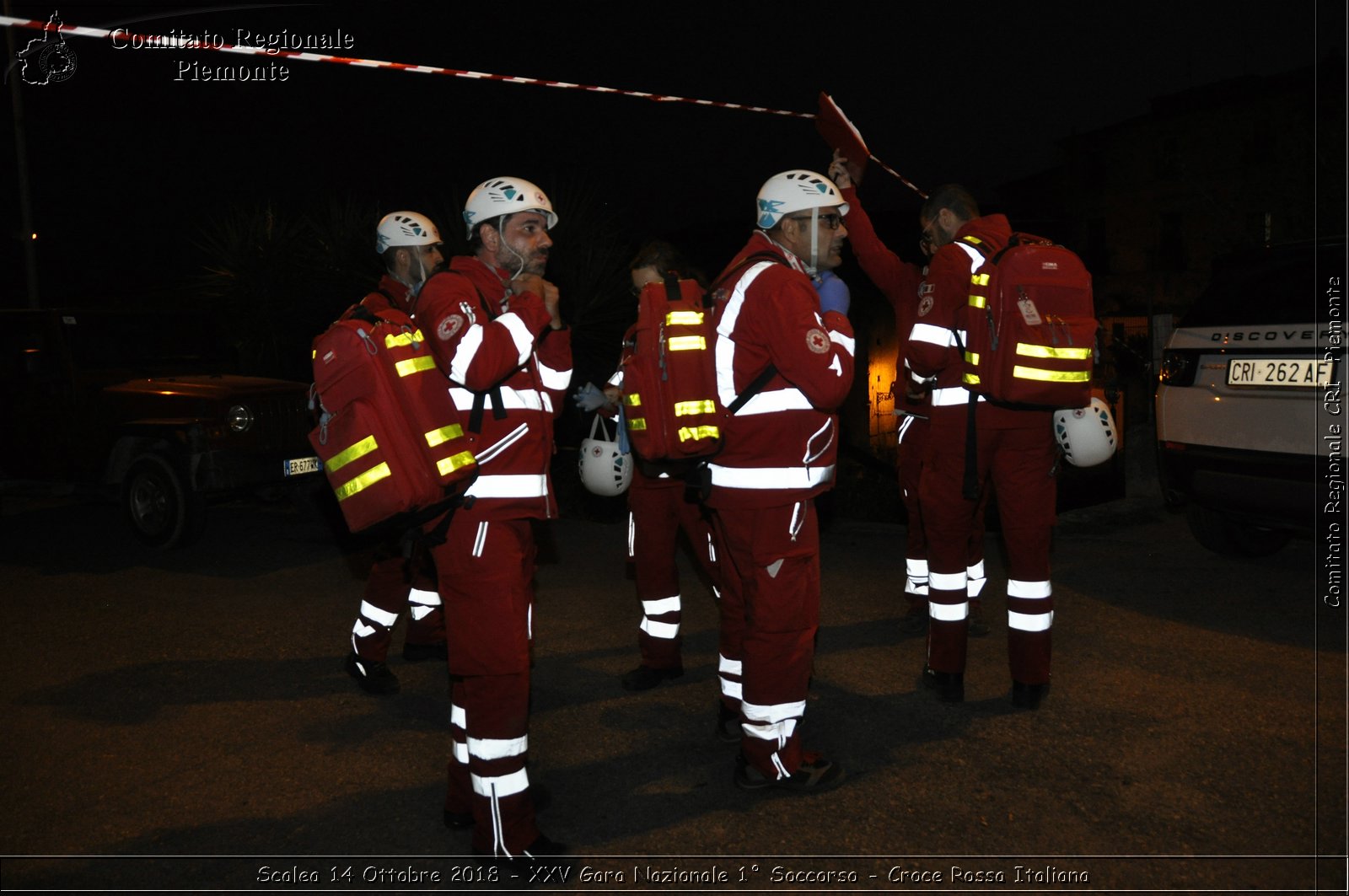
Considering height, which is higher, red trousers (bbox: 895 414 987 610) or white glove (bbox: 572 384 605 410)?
white glove (bbox: 572 384 605 410)

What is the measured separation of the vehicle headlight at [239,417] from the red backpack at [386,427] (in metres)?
5.92

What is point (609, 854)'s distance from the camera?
3494mm

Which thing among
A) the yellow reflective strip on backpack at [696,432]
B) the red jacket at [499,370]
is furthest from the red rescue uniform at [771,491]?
the red jacket at [499,370]

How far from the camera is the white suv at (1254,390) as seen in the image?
568cm

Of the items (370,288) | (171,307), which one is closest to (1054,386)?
(171,307)

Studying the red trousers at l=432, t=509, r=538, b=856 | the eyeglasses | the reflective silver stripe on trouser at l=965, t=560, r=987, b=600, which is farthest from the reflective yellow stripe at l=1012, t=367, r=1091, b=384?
the red trousers at l=432, t=509, r=538, b=856

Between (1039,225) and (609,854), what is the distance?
46457 mm

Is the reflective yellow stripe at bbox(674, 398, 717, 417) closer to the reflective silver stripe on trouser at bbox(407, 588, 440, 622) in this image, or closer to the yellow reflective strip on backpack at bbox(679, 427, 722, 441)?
the yellow reflective strip on backpack at bbox(679, 427, 722, 441)

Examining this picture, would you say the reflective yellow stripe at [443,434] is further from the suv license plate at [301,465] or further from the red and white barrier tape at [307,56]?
the suv license plate at [301,465]

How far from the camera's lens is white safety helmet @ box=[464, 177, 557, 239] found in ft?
11.5

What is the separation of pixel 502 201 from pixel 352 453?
3.13ft

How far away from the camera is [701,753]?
4312 mm

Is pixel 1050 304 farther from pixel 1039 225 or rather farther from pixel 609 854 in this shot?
pixel 1039 225

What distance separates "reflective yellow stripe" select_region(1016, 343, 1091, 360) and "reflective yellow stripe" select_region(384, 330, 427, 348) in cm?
242
